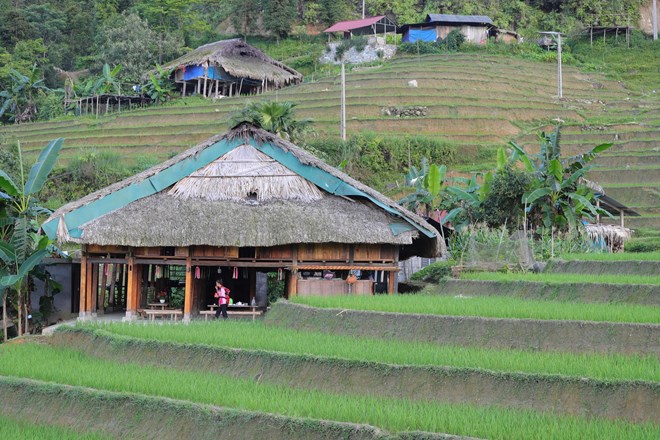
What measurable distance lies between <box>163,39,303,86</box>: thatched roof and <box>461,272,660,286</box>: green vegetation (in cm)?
2663

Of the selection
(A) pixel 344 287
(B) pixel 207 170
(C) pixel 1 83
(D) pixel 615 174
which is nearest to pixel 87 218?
(B) pixel 207 170

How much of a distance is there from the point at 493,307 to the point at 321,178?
18.5 feet

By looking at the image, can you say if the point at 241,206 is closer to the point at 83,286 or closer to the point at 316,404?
the point at 83,286

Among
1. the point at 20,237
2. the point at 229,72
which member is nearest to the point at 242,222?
the point at 20,237

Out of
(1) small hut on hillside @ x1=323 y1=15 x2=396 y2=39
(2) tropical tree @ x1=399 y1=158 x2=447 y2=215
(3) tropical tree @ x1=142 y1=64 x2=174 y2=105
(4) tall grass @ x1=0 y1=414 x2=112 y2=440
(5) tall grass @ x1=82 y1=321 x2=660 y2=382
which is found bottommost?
(4) tall grass @ x1=0 y1=414 x2=112 y2=440

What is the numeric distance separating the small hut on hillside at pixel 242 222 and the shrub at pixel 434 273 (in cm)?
201

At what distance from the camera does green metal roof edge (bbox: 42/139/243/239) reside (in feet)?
55.4

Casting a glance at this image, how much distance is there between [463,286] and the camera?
52.7 ft

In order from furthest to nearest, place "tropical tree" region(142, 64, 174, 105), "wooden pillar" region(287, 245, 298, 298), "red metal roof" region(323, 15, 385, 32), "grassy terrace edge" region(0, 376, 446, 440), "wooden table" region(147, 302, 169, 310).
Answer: "red metal roof" region(323, 15, 385, 32) → "tropical tree" region(142, 64, 174, 105) → "wooden table" region(147, 302, 169, 310) → "wooden pillar" region(287, 245, 298, 298) → "grassy terrace edge" region(0, 376, 446, 440)

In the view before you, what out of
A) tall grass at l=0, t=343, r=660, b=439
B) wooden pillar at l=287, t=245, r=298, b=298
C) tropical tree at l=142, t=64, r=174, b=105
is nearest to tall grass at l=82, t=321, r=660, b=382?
tall grass at l=0, t=343, r=660, b=439

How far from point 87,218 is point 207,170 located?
2.40 m

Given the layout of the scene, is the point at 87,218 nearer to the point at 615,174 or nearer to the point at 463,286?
the point at 463,286

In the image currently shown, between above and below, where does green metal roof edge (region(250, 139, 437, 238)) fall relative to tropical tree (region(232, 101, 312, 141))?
below

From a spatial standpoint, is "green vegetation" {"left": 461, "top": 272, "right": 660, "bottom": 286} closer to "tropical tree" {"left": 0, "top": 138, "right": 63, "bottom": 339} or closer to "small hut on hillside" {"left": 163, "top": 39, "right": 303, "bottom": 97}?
"tropical tree" {"left": 0, "top": 138, "right": 63, "bottom": 339}
